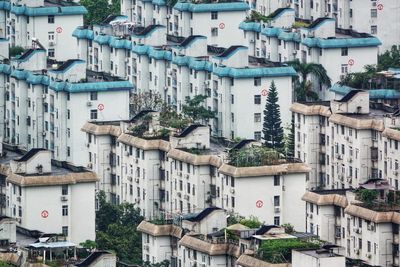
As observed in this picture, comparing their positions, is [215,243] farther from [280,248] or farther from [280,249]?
[280,249]

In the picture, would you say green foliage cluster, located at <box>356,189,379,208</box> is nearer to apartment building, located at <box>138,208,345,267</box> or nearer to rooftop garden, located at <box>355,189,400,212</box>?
rooftop garden, located at <box>355,189,400,212</box>

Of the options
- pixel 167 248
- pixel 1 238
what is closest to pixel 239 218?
pixel 167 248

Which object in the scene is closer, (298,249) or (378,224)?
(298,249)

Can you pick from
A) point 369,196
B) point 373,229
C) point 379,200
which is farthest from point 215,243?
point 379,200

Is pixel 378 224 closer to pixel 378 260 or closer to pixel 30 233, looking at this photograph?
pixel 378 260

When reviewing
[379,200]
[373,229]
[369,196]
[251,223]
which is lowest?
[373,229]

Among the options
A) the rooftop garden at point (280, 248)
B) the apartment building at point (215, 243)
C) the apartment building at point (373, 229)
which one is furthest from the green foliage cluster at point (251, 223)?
the rooftop garden at point (280, 248)

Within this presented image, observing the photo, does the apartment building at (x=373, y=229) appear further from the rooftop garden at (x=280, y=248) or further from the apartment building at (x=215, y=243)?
the rooftop garden at (x=280, y=248)

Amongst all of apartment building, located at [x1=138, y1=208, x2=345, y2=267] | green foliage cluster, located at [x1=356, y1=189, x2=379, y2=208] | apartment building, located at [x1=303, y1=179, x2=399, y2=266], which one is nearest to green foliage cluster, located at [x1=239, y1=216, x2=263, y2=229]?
apartment building, located at [x1=138, y1=208, x2=345, y2=267]
